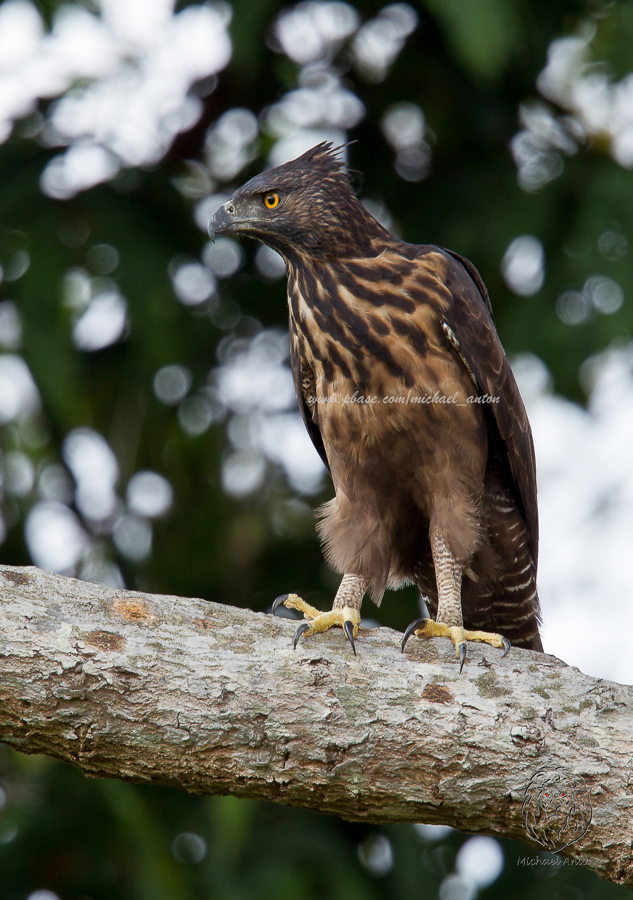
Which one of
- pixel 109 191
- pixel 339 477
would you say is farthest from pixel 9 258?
pixel 339 477

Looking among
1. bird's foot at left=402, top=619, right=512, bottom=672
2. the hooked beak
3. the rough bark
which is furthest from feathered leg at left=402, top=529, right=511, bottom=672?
the hooked beak

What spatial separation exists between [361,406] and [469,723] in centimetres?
150

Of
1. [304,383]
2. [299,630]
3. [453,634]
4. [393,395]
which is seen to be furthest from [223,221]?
[453,634]

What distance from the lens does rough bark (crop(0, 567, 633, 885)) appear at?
128 inches

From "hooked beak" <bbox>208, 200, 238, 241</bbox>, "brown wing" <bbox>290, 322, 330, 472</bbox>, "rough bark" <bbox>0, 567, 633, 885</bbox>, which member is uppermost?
"hooked beak" <bbox>208, 200, 238, 241</bbox>

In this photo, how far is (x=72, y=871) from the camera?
665 cm

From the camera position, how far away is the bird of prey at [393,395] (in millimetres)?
4312

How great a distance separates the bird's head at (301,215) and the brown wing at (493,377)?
0.48 meters

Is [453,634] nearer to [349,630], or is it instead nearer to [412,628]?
[412,628]

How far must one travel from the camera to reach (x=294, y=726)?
333 cm

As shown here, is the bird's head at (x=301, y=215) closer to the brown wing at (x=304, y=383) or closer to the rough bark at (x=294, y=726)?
the brown wing at (x=304, y=383)

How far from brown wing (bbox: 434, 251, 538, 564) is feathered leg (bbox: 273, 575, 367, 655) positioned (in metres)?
0.92

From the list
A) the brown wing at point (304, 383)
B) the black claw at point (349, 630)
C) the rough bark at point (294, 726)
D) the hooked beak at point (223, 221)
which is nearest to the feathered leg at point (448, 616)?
the black claw at point (349, 630)

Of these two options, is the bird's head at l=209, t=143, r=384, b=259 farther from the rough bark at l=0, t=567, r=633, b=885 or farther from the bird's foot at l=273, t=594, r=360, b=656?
the rough bark at l=0, t=567, r=633, b=885
